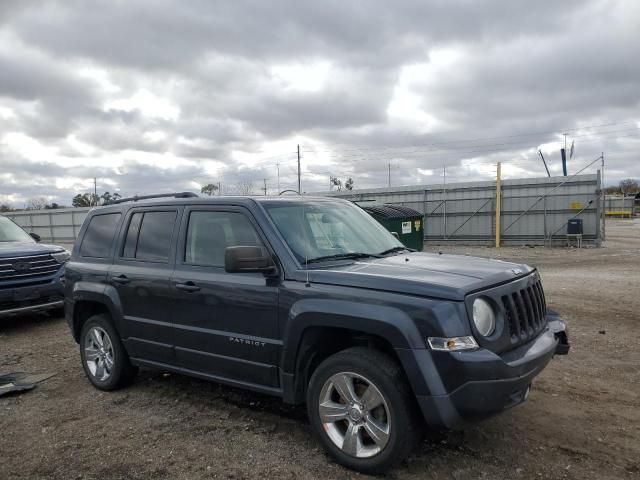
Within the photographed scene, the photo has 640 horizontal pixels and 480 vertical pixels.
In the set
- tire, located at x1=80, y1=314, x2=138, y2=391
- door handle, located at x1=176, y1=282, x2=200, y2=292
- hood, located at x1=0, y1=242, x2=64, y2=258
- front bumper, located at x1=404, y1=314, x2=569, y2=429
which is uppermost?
hood, located at x1=0, y1=242, x2=64, y2=258

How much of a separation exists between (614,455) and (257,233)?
2.93 metres

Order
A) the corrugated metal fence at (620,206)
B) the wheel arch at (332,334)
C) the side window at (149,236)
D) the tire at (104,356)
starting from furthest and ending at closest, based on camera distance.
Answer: the corrugated metal fence at (620,206)
the tire at (104,356)
the side window at (149,236)
the wheel arch at (332,334)

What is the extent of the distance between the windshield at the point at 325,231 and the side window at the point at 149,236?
108 centimetres

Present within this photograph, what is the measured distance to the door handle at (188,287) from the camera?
417cm

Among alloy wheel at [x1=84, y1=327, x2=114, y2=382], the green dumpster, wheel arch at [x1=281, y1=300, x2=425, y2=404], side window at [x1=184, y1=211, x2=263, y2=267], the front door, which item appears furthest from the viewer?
the green dumpster

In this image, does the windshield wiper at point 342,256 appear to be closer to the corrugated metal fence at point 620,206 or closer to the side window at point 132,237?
the side window at point 132,237

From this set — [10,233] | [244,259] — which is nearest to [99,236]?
[244,259]

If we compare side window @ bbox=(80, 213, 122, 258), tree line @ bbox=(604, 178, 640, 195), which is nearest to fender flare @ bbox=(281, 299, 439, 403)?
side window @ bbox=(80, 213, 122, 258)

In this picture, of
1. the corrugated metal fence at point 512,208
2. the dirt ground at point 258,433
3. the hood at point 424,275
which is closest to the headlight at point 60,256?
the dirt ground at point 258,433

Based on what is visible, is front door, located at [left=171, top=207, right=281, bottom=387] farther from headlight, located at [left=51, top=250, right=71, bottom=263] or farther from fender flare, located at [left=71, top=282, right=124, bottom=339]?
headlight, located at [left=51, top=250, right=71, bottom=263]

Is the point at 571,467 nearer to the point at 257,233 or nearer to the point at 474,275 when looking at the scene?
the point at 474,275

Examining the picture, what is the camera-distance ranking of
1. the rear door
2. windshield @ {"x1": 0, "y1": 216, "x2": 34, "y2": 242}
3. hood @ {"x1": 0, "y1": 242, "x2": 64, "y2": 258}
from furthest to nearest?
windshield @ {"x1": 0, "y1": 216, "x2": 34, "y2": 242}, hood @ {"x1": 0, "y1": 242, "x2": 64, "y2": 258}, the rear door

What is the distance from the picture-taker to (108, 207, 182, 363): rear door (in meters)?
4.47

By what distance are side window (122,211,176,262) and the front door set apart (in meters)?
0.20
